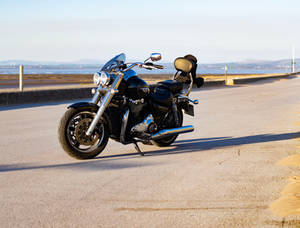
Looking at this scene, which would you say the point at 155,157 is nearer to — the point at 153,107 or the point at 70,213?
the point at 153,107

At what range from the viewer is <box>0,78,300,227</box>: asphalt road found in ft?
14.2

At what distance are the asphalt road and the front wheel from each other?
150mm

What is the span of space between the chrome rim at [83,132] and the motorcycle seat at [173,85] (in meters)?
1.53

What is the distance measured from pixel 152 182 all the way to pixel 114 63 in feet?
7.26

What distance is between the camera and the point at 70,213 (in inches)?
175

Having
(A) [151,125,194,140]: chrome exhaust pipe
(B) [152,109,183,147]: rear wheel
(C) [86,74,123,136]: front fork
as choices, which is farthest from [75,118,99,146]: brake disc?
(B) [152,109,183,147]: rear wheel

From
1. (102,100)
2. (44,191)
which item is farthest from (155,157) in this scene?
(44,191)

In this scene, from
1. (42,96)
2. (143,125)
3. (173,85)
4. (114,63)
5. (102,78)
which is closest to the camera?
(102,78)

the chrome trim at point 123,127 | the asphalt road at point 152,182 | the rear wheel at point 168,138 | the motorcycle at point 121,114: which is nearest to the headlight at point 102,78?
the motorcycle at point 121,114

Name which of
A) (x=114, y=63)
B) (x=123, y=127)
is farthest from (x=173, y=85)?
(x=123, y=127)

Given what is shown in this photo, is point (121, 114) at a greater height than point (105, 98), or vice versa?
point (105, 98)

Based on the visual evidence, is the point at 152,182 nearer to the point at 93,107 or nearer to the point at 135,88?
the point at 93,107

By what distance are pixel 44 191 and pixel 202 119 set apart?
24.3 feet

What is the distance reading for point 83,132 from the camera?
22.4ft
